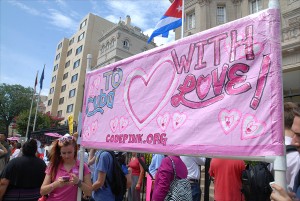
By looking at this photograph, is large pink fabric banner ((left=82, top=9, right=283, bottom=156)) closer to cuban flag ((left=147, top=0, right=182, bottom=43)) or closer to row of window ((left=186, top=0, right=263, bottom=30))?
cuban flag ((left=147, top=0, right=182, bottom=43))

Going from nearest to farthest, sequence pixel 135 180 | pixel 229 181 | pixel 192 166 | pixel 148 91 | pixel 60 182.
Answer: pixel 148 91, pixel 60 182, pixel 229 181, pixel 192 166, pixel 135 180

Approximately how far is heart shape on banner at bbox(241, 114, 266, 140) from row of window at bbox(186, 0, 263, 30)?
17.1 m

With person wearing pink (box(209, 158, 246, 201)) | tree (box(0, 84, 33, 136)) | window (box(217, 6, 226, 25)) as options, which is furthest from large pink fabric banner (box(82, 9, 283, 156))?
tree (box(0, 84, 33, 136))

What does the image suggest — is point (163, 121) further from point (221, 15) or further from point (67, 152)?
point (221, 15)

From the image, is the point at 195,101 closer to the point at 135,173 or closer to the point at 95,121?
the point at 95,121

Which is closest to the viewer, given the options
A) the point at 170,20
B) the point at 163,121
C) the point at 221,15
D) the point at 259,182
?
the point at 163,121

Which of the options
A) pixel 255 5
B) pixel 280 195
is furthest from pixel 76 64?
pixel 280 195

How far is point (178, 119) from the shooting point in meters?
2.48

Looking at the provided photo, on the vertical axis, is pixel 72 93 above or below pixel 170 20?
above

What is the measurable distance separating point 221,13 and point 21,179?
18857 mm

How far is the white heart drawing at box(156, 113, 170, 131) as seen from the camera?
2570 millimetres

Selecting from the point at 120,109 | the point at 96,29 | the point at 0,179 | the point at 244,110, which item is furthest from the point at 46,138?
the point at 96,29

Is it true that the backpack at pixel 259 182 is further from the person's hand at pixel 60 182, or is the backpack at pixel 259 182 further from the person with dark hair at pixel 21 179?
the person with dark hair at pixel 21 179

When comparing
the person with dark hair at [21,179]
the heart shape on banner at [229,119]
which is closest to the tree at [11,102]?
the person with dark hair at [21,179]
